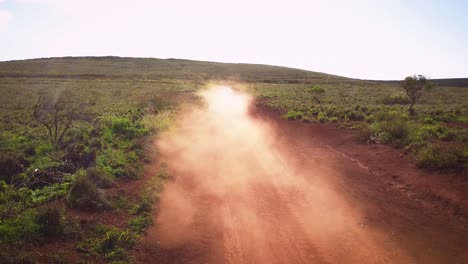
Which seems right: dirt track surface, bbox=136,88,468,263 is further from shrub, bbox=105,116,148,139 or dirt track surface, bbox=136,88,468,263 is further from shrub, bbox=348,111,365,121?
shrub, bbox=348,111,365,121

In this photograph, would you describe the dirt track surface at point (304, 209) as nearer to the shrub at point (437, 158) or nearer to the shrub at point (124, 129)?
the shrub at point (437, 158)

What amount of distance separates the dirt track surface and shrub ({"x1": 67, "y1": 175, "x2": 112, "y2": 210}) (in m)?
1.60

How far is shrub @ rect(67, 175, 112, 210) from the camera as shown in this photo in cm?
902

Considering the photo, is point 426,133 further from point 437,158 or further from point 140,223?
point 140,223

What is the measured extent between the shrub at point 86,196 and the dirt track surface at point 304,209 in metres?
1.60

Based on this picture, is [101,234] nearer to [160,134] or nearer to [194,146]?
[194,146]

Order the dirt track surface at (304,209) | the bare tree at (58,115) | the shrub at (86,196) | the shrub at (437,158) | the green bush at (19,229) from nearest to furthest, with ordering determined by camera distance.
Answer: the green bush at (19,229), the dirt track surface at (304,209), the shrub at (86,196), the shrub at (437,158), the bare tree at (58,115)

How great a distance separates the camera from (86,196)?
918 centimetres

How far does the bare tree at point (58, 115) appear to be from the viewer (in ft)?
53.9

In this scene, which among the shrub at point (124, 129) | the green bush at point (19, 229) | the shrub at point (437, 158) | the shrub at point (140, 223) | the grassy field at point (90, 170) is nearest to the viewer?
the green bush at point (19, 229)

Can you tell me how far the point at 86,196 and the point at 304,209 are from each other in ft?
19.1

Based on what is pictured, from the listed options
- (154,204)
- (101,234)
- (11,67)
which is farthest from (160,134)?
(11,67)

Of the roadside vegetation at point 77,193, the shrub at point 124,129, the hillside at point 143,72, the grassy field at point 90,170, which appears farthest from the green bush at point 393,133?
the hillside at point 143,72

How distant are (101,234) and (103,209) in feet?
4.58
